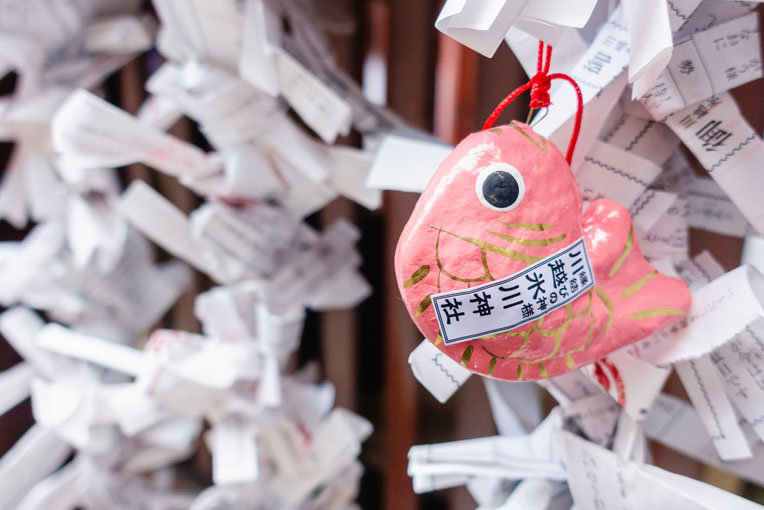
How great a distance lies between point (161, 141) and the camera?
1.62 feet

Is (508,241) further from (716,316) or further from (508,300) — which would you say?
(716,316)

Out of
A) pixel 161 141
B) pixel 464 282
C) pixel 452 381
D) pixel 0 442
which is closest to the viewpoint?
pixel 464 282

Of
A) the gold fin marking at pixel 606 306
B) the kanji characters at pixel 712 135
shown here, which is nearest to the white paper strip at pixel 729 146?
the kanji characters at pixel 712 135

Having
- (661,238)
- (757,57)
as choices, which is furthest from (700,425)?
(757,57)

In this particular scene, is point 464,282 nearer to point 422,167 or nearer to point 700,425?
point 422,167

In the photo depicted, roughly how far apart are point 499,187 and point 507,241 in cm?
3

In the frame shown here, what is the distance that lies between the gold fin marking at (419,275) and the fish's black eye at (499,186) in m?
0.04

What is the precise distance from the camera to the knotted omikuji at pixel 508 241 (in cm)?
29

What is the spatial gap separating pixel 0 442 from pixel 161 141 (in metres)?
0.53

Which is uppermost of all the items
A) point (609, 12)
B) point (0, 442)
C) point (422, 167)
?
point (609, 12)

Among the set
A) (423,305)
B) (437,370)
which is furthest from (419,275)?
(437,370)

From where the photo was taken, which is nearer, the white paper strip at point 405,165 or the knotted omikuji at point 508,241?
the knotted omikuji at point 508,241

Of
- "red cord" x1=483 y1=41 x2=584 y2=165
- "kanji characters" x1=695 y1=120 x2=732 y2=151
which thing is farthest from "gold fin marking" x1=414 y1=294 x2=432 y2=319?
"kanji characters" x1=695 y1=120 x2=732 y2=151

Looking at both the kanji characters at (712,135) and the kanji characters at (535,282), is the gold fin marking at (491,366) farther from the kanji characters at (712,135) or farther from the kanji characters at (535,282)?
the kanji characters at (712,135)
